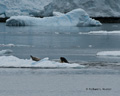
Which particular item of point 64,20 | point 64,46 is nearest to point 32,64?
point 64,46

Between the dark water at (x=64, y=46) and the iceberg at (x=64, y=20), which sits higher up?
the iceberg at (x=64, y=20)

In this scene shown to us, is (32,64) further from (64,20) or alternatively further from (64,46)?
(64,20)

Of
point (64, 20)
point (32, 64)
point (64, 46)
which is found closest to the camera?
point (32, 64)

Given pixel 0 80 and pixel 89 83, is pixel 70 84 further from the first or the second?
pixel 0 80

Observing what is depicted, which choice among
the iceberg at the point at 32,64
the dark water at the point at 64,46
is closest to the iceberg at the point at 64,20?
the dark water at the point at 64,46

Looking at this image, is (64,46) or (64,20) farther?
(64,20)

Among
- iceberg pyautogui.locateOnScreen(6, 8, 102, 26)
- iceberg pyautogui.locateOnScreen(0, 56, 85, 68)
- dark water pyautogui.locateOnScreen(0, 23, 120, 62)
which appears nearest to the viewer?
iceberg pyautogui.locateOnScreen(0, 56, 85, 68)

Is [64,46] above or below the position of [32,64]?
below

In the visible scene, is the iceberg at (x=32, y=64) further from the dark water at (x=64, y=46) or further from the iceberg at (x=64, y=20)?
the iceberg at (x=64, y=20)

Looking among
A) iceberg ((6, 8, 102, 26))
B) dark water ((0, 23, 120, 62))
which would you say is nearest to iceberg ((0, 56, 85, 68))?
dark water ((0, 23, 120, 62))

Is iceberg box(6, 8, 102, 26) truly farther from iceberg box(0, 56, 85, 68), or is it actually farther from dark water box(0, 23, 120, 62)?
iceberg box(0, 56, 85, 68)

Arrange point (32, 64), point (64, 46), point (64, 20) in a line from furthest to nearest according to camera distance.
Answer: point (64, 20) < point (64, 46) < point (32, 64)

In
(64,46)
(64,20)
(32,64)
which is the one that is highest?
(64,20)

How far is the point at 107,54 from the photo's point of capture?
1480 cm
